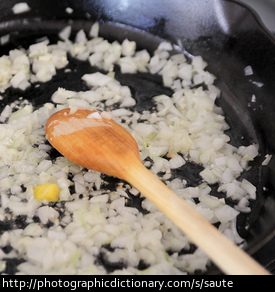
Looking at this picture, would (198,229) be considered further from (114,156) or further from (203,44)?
(203,44)

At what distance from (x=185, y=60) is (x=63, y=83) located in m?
0.57

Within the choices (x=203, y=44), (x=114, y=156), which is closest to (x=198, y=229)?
(x=114, y=156)

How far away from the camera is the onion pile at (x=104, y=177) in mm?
1046

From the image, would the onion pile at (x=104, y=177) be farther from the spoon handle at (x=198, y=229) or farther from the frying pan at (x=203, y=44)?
the spoon handle at (x=198, y=229)

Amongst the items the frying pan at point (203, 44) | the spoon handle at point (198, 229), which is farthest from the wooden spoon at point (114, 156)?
the frying pan at point (203, 44)

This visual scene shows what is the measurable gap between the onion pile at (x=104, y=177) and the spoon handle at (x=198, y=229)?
140 mm

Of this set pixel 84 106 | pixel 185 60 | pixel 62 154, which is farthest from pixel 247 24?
pixel 62 154

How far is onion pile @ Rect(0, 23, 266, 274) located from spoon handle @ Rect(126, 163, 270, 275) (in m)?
0.14

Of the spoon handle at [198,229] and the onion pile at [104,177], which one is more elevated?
the spoon handle at [198,229]

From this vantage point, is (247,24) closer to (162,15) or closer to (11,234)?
(162,15)

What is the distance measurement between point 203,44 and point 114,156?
2.63 ft

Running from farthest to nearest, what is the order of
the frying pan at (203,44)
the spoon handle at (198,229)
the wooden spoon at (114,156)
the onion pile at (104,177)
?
1. the frying pan at (203,44)
2. the onion pile at (104,177)
3. the wooden spoon at (114,156)
4. the spoon handle at (198,229)

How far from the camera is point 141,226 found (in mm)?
1109

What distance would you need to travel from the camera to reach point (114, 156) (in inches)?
45.2
